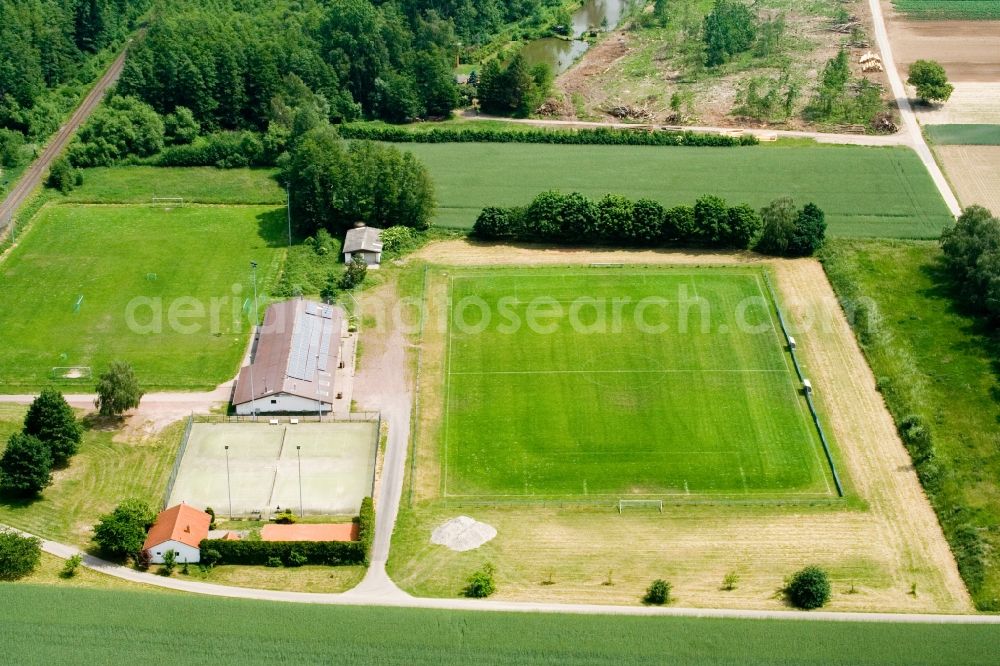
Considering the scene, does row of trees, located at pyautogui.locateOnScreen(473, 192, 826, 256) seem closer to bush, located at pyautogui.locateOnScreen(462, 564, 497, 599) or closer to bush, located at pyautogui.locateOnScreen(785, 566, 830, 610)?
bush, located at pyautogui.locateOnScreen(785, 566, 830, 610)

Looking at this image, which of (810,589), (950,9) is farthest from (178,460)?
(950,9)

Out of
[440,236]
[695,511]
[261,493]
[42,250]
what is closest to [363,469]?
[261,493]

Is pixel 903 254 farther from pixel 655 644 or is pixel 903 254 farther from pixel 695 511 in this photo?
pixel 655 644

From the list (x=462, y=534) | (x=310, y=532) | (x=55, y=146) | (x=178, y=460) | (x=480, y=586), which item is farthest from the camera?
(x=55, y=146)

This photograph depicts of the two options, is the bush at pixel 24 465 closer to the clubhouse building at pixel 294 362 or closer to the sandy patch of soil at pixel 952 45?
the clubhouse building at pixel 294 362

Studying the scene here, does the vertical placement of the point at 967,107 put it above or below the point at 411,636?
above

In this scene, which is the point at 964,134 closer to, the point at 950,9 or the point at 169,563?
the point at 950,9

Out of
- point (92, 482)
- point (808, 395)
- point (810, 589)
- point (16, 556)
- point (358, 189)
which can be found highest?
point (358, 189)

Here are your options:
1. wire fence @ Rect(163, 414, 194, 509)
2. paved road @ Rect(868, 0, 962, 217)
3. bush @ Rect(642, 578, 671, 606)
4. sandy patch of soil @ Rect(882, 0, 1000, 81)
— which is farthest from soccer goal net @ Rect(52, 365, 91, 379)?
sandy patch of soil @ Rect(882, 0, 1000, 81)
